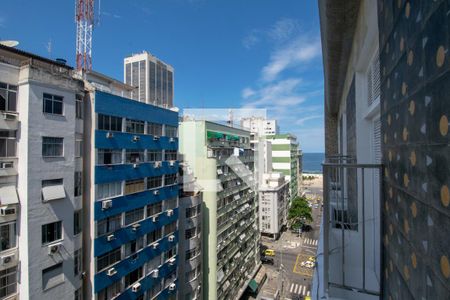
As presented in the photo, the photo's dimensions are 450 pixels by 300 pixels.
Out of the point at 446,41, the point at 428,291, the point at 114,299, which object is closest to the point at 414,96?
the point at 446,41

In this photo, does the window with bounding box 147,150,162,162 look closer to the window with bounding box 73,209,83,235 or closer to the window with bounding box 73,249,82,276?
the window with bounding box 73,209,83,235

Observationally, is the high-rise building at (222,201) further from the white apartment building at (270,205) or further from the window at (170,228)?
the white apartment building at (270,205)

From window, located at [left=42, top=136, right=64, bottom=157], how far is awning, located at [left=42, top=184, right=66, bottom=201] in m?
0.81

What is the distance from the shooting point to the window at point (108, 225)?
26.7 feet

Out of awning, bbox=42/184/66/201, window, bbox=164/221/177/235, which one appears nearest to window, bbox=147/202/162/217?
window, bbox=164/221/177/235

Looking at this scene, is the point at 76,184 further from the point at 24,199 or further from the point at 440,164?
the point at 440,164

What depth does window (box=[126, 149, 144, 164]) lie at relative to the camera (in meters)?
9.22

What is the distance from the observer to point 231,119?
21.1 metres

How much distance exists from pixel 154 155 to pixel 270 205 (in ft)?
63.9

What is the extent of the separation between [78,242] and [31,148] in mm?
2975

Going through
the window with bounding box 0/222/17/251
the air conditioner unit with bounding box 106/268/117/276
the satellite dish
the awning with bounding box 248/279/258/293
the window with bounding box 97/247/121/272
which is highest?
the satellite dish

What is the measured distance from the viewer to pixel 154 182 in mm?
10656

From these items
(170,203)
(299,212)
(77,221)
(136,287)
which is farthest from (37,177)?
(299,212)

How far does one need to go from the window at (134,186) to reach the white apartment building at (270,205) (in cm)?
1925
